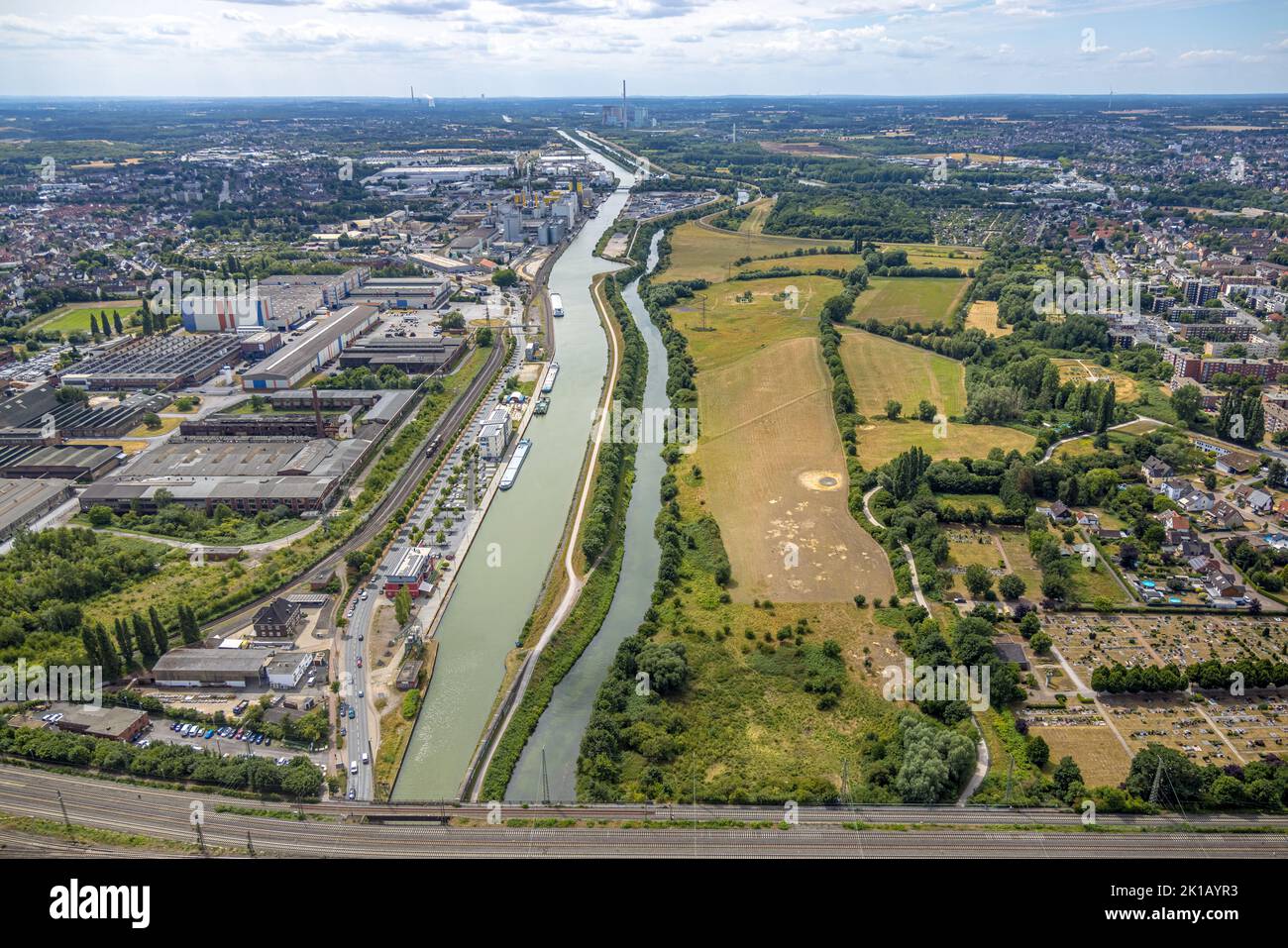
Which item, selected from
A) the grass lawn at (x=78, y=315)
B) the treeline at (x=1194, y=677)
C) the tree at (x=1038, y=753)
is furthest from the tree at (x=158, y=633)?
the grass lawn at (x=78, y=315)

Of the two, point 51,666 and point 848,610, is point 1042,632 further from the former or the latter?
point 51,666

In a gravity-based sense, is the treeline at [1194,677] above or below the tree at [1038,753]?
above

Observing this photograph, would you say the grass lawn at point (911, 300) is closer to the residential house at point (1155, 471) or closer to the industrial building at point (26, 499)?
the residential house at point (1155, 471)

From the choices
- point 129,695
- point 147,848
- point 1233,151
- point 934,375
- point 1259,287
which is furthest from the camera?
point 1233,151

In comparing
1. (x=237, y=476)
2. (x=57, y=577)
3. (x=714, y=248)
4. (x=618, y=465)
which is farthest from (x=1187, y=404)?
(x=714, y=248)
